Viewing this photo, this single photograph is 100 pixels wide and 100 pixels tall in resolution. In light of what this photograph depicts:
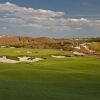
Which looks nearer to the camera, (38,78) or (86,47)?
(38,78)

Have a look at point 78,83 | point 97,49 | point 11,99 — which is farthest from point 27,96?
point 97,49

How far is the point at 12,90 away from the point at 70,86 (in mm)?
5477

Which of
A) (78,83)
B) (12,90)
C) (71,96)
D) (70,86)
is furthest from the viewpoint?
(78,83)

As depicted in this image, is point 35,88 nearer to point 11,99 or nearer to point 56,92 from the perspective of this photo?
point 56,92

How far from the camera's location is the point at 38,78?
29203 mm

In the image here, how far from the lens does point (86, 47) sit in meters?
123

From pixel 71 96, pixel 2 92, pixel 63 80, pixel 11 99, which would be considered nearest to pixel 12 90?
pixel 2 92

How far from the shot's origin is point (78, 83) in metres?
26.5

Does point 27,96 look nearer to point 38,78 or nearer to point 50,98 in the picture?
point 50,98

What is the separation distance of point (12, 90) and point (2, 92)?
1.04 meters

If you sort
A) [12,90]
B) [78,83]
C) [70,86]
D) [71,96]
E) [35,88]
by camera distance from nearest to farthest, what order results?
[71,96], [12,90], [35,88], [70,86], [78,83]

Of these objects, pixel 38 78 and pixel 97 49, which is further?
pixel 97 49

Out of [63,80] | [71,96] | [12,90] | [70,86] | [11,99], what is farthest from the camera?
[63,80]

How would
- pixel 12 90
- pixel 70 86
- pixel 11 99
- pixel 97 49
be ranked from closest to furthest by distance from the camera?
1. pixel 11 99
2. pixel 12 90
3. pixel 70 86
4. pixel 97 49
